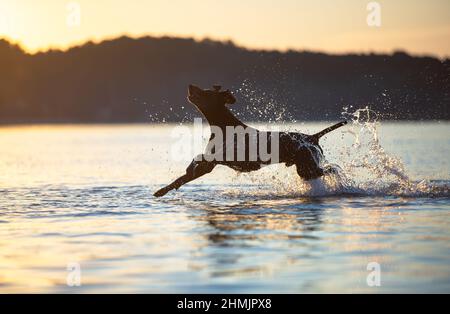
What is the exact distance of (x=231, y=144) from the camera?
15.8 m

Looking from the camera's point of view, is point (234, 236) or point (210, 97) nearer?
point (234, 236)

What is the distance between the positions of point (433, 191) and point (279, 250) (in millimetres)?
6929

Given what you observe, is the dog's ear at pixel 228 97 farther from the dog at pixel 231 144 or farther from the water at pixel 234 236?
the water at pixel 234 236

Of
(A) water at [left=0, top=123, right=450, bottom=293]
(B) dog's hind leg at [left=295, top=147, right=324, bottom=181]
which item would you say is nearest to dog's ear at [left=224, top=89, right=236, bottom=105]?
(B) dog's hind leg at [left=295, top=147, right=324, bottom=181]

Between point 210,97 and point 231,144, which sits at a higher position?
point 210,97

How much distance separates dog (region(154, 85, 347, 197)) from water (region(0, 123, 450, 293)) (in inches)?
25.5

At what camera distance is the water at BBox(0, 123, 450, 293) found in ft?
29.6

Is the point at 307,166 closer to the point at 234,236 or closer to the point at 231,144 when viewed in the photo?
the point at 231,144

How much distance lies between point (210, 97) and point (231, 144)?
952mm

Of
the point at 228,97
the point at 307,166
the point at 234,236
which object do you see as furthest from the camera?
the point at 307,166

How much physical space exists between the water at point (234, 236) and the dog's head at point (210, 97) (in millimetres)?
1840

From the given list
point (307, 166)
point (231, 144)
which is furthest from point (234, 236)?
point (307, 166)
